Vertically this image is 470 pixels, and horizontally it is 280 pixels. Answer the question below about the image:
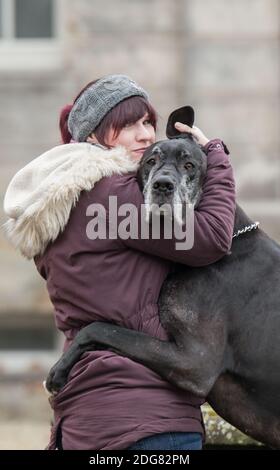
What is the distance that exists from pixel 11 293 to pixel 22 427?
109cm

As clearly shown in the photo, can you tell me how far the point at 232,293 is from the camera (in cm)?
427

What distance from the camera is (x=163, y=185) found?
4.04 metres

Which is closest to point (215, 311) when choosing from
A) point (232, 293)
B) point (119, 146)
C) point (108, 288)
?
point (232, 293)

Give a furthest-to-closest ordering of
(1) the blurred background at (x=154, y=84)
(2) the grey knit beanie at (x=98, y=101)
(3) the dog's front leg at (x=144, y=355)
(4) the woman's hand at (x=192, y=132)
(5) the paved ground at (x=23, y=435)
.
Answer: (1) the blurred background at (x=154, y=84) → (5) the paved ground at (x=23, y=435) → (4) the woman's hand at (x=192, y=132) → (2) the grey knit beanie at (x=98, y=101) → (3) the dog's front leg at (x=144, y=355)

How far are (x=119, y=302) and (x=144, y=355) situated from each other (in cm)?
19

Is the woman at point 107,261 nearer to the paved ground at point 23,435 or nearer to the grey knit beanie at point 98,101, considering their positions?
the grey knit beanie at point 98,101

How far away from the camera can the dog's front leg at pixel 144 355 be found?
13.3ft

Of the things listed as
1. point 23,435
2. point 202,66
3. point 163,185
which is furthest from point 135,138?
Result: point 202,66

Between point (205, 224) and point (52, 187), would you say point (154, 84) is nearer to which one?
point (52, 187)

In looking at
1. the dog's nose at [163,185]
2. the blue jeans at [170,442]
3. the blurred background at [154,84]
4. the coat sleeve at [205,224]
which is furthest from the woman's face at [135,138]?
the blurred background at [154,84]

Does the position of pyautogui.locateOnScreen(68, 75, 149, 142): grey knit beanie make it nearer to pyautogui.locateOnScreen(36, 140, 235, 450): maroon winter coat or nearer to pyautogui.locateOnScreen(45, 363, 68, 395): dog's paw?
pyautogui.locateOnScreen(36, 140, 235, 450): maroon winter coat

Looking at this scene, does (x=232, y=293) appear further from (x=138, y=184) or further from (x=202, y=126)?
(x=202, y=126)

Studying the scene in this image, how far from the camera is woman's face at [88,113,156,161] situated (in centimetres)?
432

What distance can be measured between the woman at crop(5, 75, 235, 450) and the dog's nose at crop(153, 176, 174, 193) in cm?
10
